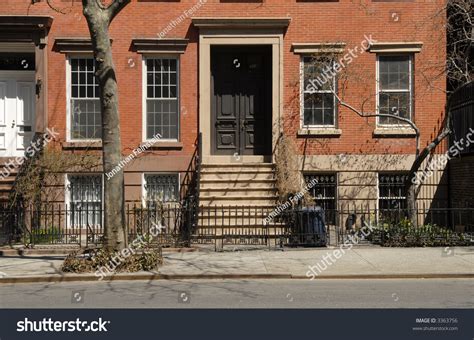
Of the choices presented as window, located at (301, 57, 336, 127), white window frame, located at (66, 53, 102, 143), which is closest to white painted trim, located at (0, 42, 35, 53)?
white window frame, located at (66, 53, 102, 143)

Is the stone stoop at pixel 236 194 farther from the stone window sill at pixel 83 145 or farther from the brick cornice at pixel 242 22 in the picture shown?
the brick cornice at pixel 242 22

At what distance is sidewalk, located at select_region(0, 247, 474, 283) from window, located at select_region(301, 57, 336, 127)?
519 centimetres

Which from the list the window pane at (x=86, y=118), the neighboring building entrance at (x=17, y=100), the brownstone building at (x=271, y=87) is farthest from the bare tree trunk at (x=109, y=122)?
the neighboring building entrance at (x=17, y=100)

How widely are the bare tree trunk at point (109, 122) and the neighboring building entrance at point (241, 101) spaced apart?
6598 mm

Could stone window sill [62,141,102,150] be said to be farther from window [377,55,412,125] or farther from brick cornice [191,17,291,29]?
window [377,55,412,125]

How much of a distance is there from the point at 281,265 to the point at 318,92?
23.8 ft

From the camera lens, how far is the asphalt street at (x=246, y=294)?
9.02 m

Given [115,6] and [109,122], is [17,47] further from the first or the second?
[109,122]

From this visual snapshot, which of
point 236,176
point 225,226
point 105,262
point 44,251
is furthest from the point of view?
point 236,176

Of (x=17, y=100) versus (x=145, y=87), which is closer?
(x=145, y=87)

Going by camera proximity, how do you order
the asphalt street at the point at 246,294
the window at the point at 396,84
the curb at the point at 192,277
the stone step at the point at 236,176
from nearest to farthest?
the asphalt street at the point at 246,294, the curb at the point at 192,277, the stone step at the point at 236,176, the window at the point at 396,84

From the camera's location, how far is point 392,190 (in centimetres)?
1838

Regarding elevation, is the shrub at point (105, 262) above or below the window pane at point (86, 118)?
below

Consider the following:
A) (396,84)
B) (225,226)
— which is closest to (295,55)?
(396,84)
